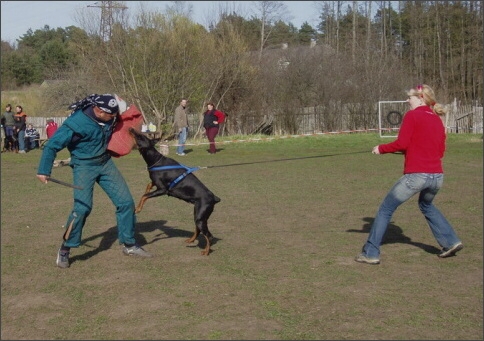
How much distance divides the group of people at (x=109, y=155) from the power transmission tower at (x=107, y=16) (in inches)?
775

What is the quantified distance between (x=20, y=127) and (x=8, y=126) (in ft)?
1.39

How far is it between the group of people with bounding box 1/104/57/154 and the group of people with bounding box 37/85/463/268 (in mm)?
15301

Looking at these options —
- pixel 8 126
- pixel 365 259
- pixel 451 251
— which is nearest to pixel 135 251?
pixel 365 259

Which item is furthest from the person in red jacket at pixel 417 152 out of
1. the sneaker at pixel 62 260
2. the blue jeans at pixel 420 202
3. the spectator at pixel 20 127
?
Result: the spectator at pixel 20 127

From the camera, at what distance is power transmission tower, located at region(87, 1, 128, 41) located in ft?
82.5

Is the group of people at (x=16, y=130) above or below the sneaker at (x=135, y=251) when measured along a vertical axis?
above

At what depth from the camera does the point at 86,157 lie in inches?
256

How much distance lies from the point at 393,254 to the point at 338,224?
1772 mm

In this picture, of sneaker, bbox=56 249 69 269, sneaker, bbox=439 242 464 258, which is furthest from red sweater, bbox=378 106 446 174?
sneaker, bbox=56 249 69 269

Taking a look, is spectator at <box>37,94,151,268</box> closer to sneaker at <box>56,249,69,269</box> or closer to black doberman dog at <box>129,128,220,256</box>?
sneaker at <box>56,249,69,269</box>

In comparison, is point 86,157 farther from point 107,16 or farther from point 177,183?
point 107,16

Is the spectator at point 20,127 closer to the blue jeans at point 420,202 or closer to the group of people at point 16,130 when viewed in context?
the group of people at point 16,130

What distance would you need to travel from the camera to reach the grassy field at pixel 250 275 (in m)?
4.87

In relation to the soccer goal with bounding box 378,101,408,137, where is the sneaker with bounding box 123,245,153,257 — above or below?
below
